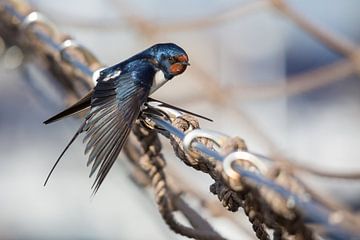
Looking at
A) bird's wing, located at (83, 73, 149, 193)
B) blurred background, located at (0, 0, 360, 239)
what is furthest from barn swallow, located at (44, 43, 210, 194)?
blurred background, located at (0, 0, 360, 239)

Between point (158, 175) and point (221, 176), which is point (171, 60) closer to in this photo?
point (158, 175)

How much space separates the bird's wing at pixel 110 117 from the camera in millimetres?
790

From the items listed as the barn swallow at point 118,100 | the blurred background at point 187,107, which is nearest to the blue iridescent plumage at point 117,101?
the barn swallow at point 118,100

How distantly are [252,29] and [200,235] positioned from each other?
498cm

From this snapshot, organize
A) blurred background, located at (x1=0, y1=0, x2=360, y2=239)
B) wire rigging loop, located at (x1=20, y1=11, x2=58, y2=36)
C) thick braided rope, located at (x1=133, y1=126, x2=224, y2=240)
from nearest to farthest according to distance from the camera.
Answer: thick braided rope, located at (x1=133, y1=126, x2=224, y2=240) → wire rigging loop, located at (x1=20, y1=11, x2=58, y2=36) → blurred background, located at (x1=0, y1=0, x2=360, y2=239)

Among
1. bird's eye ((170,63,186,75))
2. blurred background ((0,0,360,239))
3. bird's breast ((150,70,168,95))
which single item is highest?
blurred background ((0,0,360,239))

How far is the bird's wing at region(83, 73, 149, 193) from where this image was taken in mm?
790

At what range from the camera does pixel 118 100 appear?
886 mm

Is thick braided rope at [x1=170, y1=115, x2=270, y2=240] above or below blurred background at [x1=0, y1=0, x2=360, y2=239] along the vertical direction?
below

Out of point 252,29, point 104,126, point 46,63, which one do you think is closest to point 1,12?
point 46,63

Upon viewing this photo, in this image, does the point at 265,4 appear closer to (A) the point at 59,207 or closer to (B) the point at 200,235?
(B) the point at 200,235

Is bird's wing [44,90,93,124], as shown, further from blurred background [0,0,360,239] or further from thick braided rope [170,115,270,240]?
blurred background [0,0,360,239]

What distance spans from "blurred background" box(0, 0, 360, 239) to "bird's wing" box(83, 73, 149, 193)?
0.82 meters

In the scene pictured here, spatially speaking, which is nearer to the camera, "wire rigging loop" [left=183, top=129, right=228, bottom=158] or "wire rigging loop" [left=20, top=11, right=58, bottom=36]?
"wire rigging loop" [left=183, top=129, right=228, bottom=158]
